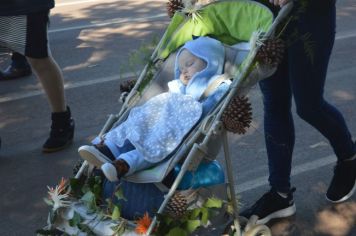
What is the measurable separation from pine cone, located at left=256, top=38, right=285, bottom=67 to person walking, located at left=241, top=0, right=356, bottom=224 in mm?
236

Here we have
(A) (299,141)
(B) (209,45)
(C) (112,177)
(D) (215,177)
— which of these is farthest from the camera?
(A) (299,141)

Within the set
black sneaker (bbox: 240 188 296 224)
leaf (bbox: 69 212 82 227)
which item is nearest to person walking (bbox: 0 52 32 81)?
black sneaker (bbox: 240 188 296 224)

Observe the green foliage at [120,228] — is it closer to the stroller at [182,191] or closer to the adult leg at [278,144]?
the stroller at [182,191]

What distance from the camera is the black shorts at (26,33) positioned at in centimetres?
468

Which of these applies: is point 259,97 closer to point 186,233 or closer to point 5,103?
point 5,103

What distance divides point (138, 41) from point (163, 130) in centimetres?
538

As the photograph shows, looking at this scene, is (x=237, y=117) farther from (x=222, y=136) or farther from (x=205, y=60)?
(x=205, y=60)

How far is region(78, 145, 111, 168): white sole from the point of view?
2961mm

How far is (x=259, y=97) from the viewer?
6090mm

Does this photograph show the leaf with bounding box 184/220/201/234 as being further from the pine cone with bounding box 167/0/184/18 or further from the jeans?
→ the pine cone with bounding box 167/0/184/18

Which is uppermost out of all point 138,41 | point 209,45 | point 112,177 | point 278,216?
point 209,45

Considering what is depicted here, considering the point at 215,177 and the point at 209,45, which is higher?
the point at 209,45

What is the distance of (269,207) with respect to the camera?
374cm

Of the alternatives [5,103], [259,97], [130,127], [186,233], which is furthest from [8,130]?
[186,233]
